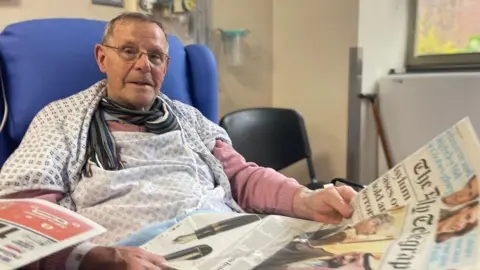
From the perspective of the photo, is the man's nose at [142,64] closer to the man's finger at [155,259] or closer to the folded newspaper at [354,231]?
the folded newspaper at [354,231]

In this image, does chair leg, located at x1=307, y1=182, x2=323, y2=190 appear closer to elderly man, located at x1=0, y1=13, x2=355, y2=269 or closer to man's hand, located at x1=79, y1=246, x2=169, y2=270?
elderly man, located at x1=0, y1=13, x2=355, y2=269

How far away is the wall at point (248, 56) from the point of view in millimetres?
2232

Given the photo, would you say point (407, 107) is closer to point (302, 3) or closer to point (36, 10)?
point (302, 3)

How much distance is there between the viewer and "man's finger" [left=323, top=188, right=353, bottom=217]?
2.80ft

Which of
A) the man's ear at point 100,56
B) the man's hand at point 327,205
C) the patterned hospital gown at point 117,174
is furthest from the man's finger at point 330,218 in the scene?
the man's ear at point 100,56

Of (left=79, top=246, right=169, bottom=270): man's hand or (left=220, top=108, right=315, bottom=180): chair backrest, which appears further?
(left=220, top=108, right=315, bottom=180): chair backrest

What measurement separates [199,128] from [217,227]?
464 mm

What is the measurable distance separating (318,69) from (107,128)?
4.73ft

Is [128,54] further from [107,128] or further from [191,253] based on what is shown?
[191,253]

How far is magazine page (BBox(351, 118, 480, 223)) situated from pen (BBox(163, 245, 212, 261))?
0.24 m

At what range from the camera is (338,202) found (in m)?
0.87

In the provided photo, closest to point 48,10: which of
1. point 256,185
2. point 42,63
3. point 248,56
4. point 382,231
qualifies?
point 42,63

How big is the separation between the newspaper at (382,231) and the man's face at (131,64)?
1.22 feet

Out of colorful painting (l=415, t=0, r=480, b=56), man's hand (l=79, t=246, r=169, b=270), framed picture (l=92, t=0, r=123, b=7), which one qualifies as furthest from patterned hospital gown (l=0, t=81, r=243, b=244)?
colorful painting (l=415, t=0, r=480, b=56)
